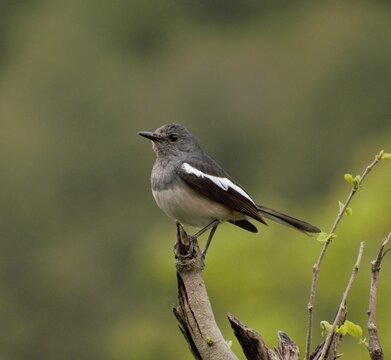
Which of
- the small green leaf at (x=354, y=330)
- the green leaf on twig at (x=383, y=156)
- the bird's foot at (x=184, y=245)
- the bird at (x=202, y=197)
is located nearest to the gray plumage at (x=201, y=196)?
the bird at (x=202, y=197)

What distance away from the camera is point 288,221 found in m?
7.58

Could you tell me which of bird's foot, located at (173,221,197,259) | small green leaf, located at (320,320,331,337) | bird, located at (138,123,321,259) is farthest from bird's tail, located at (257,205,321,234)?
small green leaf, located at (320,320,331,337)

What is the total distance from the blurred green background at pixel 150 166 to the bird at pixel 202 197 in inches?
414

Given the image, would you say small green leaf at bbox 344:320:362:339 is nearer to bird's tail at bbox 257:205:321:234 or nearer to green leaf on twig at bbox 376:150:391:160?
green leaf on twig at bbox 376:150:391:160

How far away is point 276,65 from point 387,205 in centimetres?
4420

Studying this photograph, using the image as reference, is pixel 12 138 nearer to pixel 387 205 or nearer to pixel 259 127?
pixel 259 127

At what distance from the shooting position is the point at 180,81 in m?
54.1

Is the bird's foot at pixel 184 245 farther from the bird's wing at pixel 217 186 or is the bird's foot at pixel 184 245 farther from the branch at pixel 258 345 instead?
the bird's wing at pixel 217 186

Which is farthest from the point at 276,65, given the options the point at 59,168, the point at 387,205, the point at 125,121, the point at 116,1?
the point at 387,205

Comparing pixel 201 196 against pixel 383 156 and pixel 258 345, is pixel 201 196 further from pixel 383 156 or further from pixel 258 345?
pixel 383 156

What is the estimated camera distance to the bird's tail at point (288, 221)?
734cm

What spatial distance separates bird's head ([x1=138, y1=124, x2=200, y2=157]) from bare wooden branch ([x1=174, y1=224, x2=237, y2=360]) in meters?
2.32

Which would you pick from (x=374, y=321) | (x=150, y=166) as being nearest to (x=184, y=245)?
(x=374, y=321)

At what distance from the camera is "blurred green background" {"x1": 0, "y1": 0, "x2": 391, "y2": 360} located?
22094mm
